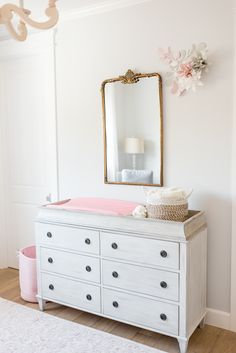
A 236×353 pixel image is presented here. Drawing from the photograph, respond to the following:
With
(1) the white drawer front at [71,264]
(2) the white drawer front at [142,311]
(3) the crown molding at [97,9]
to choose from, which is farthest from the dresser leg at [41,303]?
(3) the crown molding at [97,9]

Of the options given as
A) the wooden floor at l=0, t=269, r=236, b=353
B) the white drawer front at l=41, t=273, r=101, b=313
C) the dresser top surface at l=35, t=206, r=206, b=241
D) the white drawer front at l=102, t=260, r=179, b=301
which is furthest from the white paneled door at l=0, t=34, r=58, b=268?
the white drawer front at l=102, t=260, r=179, b=301

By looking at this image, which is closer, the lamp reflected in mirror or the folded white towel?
the folded white towel

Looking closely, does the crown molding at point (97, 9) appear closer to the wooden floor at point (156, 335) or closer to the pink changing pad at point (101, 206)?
the pink changing pad at point (101, 206)

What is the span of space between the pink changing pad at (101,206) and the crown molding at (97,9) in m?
1.58

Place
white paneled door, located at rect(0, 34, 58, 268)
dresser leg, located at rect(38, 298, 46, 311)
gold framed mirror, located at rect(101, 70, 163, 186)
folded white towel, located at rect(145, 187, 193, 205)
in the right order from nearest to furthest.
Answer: folded white towel, located at rect(145, 187, 193, 205)
gold framed mirror, located at rect(101, 70, 163, 186)
dresser leg, located at rect(38, 298, 46, 311)
white paneled door, located at rect(0, 34, 58, 268)

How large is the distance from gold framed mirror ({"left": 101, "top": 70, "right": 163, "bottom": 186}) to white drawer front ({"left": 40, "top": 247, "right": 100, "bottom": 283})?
0.70 meters

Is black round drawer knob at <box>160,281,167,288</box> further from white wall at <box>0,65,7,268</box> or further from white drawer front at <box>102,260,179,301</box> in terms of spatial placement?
white wall at <box>0,65,7,268</box>

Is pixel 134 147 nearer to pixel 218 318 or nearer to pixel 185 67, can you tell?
pixel 185 67

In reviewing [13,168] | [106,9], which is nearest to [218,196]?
Answer: [106,9]

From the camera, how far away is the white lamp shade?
9.03 feet

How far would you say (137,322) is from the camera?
7.77ft

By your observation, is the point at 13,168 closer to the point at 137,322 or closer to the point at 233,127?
the point at 137,322

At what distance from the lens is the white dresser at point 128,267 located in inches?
86.2

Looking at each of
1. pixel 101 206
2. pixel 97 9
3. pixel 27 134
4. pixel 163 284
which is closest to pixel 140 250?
pixel 163 284
